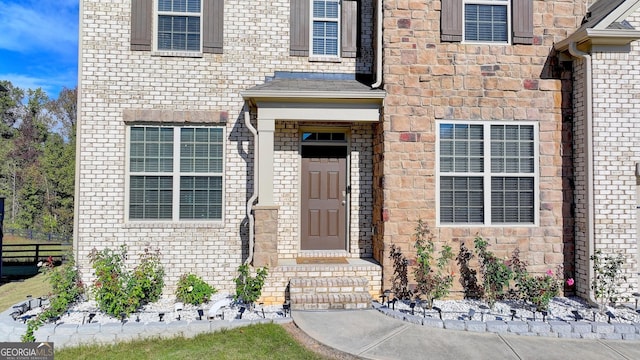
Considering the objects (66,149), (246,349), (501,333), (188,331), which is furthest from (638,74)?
(66,149)

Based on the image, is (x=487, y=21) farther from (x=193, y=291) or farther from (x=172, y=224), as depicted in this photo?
(x=193, y=291)

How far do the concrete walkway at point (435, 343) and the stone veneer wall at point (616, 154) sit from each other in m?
1.59

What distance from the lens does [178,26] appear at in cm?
661

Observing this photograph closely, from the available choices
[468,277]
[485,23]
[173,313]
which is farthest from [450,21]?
[173,313]

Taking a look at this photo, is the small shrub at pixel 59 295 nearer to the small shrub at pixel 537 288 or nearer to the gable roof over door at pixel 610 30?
the small shrub at pixel 537 288

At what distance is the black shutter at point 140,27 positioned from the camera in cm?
643

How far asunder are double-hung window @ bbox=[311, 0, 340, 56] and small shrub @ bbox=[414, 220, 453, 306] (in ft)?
12.0

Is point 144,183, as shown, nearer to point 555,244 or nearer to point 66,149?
point 555,244

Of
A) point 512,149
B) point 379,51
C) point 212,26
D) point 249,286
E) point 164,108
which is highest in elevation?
point 212,26

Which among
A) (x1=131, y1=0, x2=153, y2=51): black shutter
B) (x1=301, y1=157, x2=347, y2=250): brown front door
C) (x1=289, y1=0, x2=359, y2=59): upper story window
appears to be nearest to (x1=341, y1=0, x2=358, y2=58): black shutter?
(x1=289, y1=0, x2=359, y2=59): upper story window

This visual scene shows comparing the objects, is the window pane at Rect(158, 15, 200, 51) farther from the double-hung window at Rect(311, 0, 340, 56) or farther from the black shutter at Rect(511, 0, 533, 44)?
the black shutter at Rect(511, 0, 533, 44)

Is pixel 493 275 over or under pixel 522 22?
under

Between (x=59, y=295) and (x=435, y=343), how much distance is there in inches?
203

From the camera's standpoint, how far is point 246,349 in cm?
434
